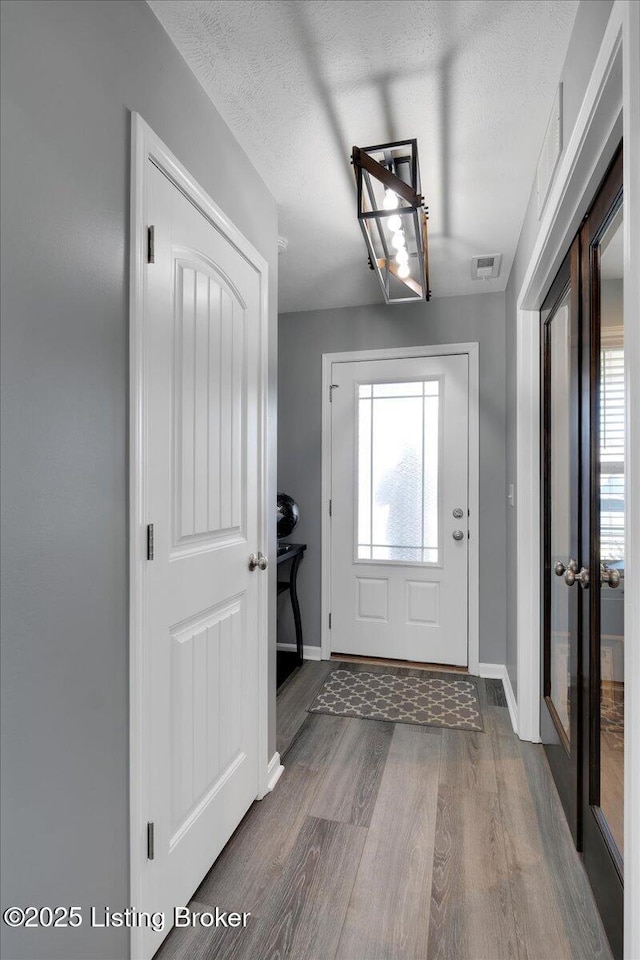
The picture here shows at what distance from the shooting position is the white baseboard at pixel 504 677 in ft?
8.56

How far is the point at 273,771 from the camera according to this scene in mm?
2117

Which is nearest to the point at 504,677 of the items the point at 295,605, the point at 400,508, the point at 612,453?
the point at 400,508

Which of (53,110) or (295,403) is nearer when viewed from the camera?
(53,110)

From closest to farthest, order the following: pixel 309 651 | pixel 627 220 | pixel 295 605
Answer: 1. pixel 627 220
2. pixel 295 605
3. pixel 309 651

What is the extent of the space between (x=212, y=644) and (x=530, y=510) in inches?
62.8

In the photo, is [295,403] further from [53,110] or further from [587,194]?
[53,110]

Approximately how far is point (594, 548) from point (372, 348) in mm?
2346

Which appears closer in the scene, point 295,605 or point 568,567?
point 568,567

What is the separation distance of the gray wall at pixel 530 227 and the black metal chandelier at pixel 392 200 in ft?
1.50

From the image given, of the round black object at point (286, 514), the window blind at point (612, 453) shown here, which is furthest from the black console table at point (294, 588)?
the window blind at point (612, 453)

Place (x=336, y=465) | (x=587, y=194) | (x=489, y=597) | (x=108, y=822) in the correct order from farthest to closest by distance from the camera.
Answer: (x=336, y=465)
(x=489, y=597)
(x=587, y=194)
(x=108, y=822)

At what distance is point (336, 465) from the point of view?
141 inches

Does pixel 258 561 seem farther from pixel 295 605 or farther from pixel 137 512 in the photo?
pixel 295 605

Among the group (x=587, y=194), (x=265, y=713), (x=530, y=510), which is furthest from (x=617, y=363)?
(x=265, y=713)
